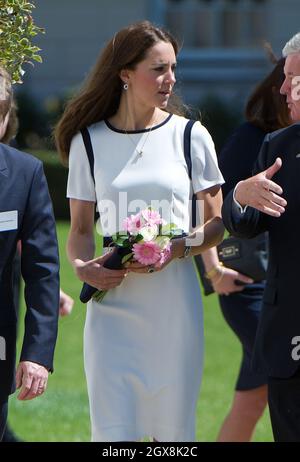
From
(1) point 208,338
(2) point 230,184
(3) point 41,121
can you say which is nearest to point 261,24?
(3) point 41,121

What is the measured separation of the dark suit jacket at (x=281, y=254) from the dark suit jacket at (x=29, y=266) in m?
0.68

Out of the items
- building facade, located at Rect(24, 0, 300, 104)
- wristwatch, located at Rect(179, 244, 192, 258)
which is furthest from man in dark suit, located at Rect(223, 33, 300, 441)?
building facade, located at Rect(24, 0, 300, 104)

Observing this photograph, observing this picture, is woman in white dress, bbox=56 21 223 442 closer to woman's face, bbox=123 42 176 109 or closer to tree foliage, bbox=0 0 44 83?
woman's face, bbox=123 42 176 109

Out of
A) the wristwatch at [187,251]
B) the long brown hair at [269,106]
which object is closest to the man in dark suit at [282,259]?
the wristwatch at [187,251]

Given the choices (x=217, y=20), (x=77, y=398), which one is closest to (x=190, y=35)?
(x=217, y=20)

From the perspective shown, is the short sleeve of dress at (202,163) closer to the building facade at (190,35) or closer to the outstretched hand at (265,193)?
the outstretched hand at (265,193)

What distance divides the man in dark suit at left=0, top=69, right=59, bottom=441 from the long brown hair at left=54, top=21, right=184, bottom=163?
650 millimetres

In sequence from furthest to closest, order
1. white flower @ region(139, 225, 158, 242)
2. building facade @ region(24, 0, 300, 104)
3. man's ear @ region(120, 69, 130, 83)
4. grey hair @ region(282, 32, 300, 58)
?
1. building facade @ region(24, 0, 300, 104)
2. man's ear @ region(120, 69, 130, 83)
3. white flower @ region(139, 225, 158, 242)
4. grey hair @ region(282, 32, 300, 58)

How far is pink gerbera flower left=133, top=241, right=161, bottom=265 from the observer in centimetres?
450

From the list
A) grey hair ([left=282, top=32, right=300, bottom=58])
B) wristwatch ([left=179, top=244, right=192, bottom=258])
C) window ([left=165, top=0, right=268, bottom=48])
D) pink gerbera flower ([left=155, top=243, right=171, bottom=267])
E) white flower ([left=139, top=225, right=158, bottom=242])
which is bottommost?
window ([left=165, top=0, right=268, bottom=48])

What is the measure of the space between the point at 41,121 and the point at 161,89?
65.2 ft

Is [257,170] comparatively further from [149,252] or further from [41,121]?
[41,121]

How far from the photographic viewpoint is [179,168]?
4754 millimetres

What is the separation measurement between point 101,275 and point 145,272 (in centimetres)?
18
